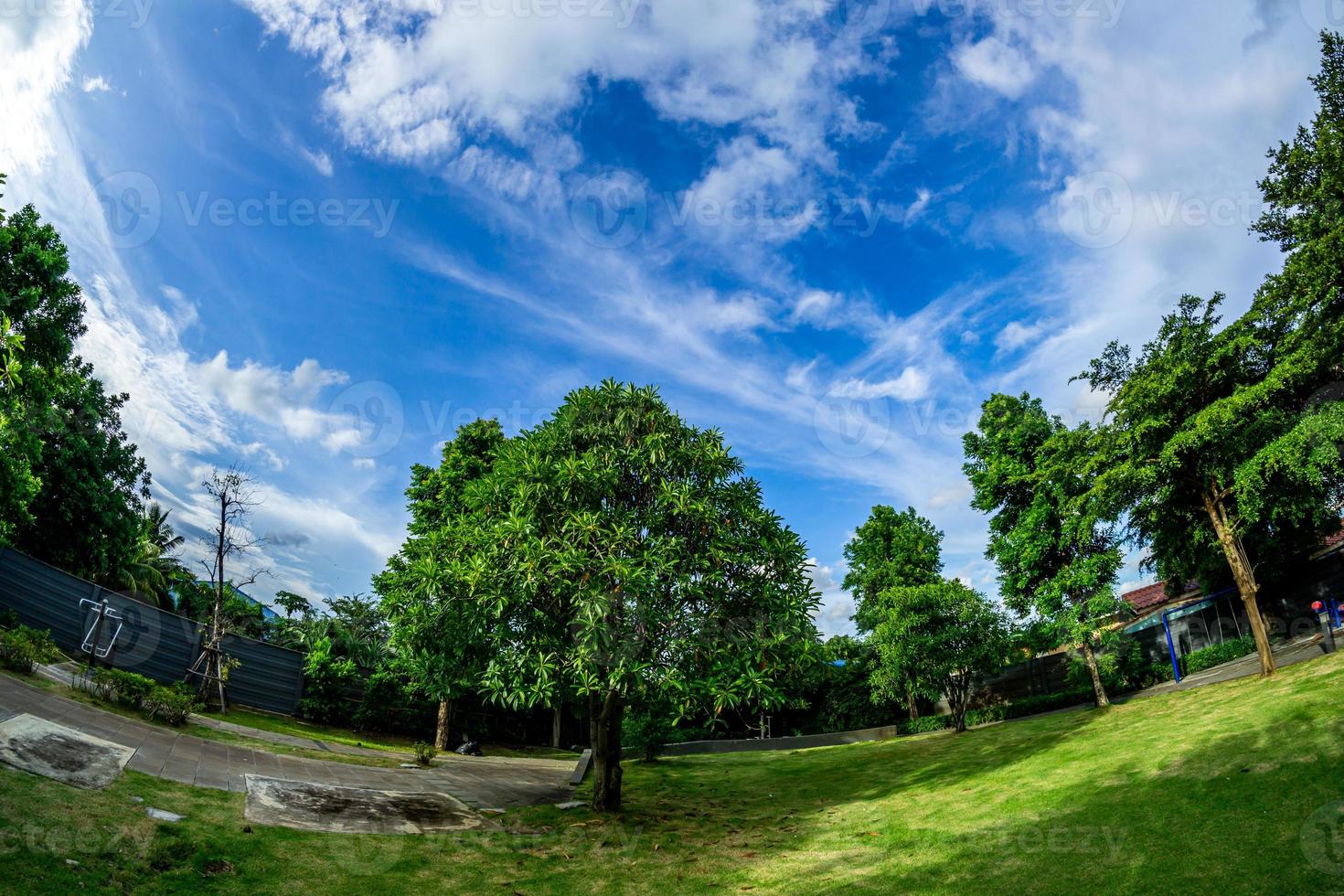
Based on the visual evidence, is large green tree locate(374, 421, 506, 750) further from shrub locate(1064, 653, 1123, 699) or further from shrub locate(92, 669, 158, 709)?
shrub locate(1064, 653, 1123, 699)

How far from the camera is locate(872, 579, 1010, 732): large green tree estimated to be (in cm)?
2425

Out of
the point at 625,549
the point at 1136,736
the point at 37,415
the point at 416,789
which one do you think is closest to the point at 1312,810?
the point at 1136,736

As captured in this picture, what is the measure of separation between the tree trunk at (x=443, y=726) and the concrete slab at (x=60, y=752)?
15959 mm

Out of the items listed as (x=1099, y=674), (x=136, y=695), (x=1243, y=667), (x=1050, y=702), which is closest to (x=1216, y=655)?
(x=1243, y=667)

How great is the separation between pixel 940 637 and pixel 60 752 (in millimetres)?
23879

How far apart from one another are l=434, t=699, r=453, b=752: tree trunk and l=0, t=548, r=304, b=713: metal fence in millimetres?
6359

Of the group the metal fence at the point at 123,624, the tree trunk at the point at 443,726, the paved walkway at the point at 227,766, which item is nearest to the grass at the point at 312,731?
the tree trunk at the point at 443,726

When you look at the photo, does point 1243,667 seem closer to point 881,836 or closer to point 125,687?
point 881,836

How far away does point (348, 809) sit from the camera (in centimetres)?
1037

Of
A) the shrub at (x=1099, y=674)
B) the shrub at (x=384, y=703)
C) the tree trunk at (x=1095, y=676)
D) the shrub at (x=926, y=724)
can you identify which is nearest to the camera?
the tree trunk at (x=1095, y=676)

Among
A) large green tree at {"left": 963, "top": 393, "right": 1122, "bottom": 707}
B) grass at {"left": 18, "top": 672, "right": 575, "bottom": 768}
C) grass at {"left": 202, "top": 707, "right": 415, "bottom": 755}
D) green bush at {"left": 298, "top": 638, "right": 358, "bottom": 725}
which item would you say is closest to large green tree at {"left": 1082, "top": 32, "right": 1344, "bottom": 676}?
large green tree at {"left": 963, "top": 393, "right": 1122, "bottom": 707}

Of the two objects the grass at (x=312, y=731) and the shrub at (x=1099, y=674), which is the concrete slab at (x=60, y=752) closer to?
the grass at (x=312, y=731)

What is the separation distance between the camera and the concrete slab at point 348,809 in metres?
9.30

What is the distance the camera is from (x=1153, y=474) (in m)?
20.2
